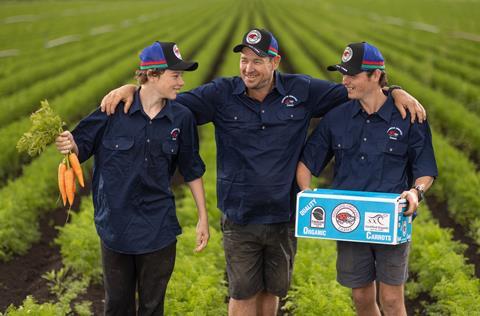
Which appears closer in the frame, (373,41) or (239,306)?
(239,306)

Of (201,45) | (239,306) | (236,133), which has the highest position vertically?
(236,133)

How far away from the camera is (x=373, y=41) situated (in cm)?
2342

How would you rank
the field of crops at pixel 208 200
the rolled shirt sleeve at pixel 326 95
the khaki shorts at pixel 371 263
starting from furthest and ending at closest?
the field of crops at pixel 208 200 → the rolled shirt sleeve at pixel 326 95 → the khaki shorts at pixel 371 263

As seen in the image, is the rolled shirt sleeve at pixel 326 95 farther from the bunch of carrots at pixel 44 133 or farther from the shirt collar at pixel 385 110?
the bunch of carrots at pixel 44 133

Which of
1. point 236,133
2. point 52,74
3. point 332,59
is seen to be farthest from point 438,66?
point 236,133

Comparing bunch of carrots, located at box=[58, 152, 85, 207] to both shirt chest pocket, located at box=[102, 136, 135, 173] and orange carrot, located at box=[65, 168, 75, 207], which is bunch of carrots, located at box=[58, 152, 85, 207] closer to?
orange carrot, located at box=[65, 168, 75, 207]

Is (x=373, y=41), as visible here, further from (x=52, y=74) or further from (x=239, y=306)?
(x=239, y=306)

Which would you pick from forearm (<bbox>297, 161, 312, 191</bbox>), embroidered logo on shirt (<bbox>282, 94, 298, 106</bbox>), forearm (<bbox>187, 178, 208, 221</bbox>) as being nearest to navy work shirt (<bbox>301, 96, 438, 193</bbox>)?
forearm (<bbox>297, 161, 312, 191</bbox>)

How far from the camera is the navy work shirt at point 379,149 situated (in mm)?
4199

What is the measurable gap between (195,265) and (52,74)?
499 inches

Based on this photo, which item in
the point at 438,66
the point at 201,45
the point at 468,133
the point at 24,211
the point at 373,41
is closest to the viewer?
the point at 24,211

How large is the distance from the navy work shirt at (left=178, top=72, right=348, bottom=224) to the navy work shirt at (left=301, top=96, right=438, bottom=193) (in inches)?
9.6

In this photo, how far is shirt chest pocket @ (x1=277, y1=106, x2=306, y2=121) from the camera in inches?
174

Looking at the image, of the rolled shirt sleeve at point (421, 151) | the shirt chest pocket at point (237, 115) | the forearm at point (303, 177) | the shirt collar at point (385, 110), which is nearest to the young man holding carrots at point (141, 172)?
the shirt chest pocket at point (237, 115)
